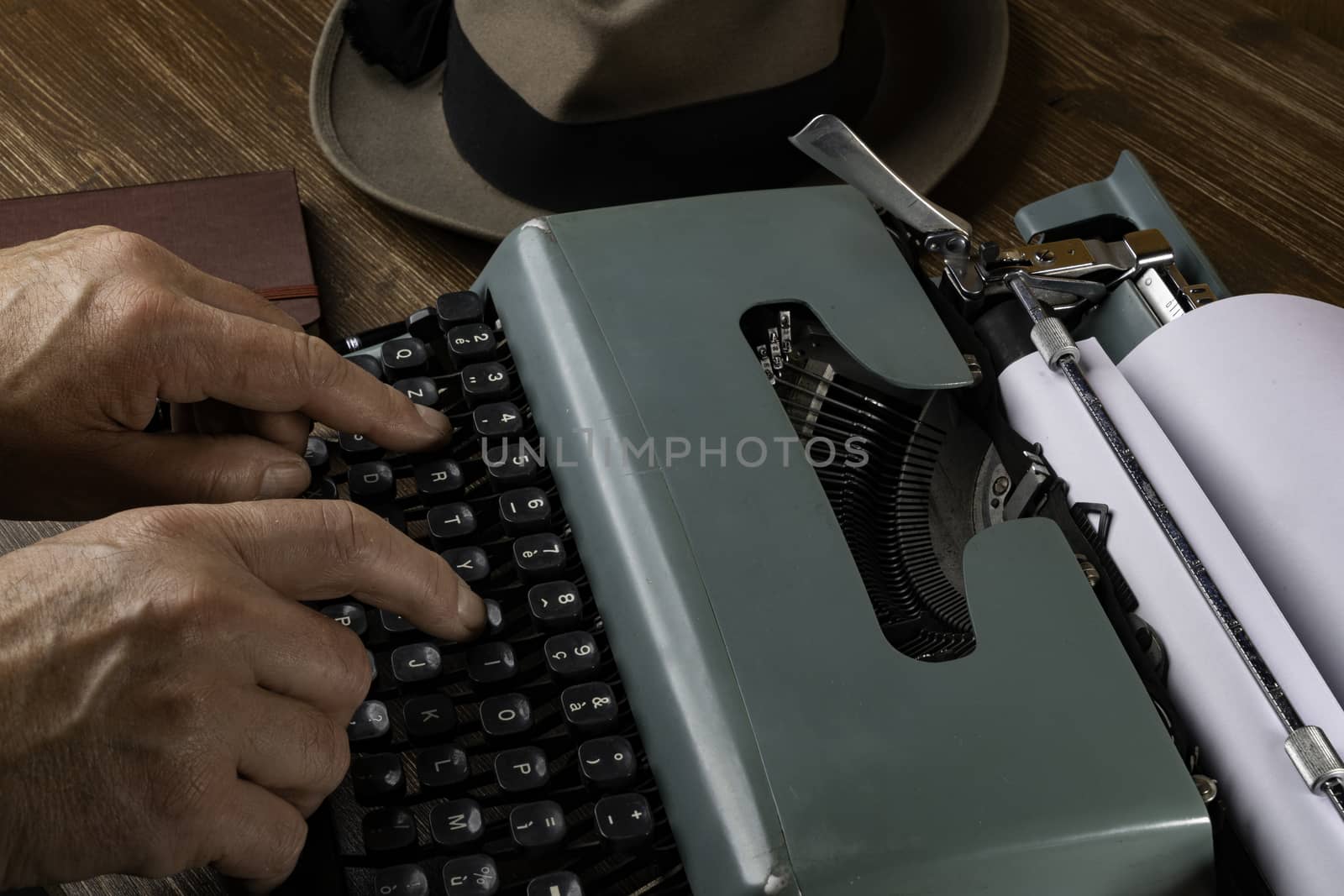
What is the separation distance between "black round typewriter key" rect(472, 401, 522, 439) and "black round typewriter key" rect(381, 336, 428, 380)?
94 mm

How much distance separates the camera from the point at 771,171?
1365 millimetres

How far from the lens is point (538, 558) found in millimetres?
936

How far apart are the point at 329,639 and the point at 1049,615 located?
0.51 m

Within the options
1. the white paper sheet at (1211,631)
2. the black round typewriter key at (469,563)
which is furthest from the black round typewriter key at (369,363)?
the white paper sheet at (1211,631)

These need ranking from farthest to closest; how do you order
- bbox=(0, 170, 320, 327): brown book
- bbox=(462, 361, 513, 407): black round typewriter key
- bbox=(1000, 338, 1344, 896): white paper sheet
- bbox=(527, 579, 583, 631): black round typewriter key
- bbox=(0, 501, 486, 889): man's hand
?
1. bbox=(0, 170, 320, 327): brown book
2. bbox=(462, 361, 513, 407): black round typewriter key
3. bbox=(527, 579, 583, 631): black round typewriter key
4. bbox=(1000, 338, 1344, 896): white paper sheet
5. bbox=(0, 501, 486, 889): man's hand

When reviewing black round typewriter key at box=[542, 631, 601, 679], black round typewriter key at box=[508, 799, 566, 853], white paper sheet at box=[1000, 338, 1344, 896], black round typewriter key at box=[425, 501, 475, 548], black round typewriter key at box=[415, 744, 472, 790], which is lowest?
black round typewriter key at box=[415, 744, 472, 790]

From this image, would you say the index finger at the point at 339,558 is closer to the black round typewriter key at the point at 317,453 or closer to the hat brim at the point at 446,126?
the black round typewriter key at the point at 317,453

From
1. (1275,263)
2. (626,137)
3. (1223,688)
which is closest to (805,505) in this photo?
(1223,688)

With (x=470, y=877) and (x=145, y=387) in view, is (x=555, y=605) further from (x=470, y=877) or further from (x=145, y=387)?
(x=145, y=387)

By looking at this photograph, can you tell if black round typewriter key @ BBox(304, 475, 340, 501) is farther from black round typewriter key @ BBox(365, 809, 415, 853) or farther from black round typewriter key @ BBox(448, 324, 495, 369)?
black round typewriter key @ BBox(365, 809, 415, 853)

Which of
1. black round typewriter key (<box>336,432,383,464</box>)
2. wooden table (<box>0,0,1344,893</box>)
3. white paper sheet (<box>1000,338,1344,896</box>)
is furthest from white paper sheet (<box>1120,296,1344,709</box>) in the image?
black round typewriter key (<box>336,432,383,464</box>)

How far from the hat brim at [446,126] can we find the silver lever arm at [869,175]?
0.98 ft

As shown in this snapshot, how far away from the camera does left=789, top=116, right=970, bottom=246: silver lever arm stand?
3.47 feet

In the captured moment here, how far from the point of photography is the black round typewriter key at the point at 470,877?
82 cm
